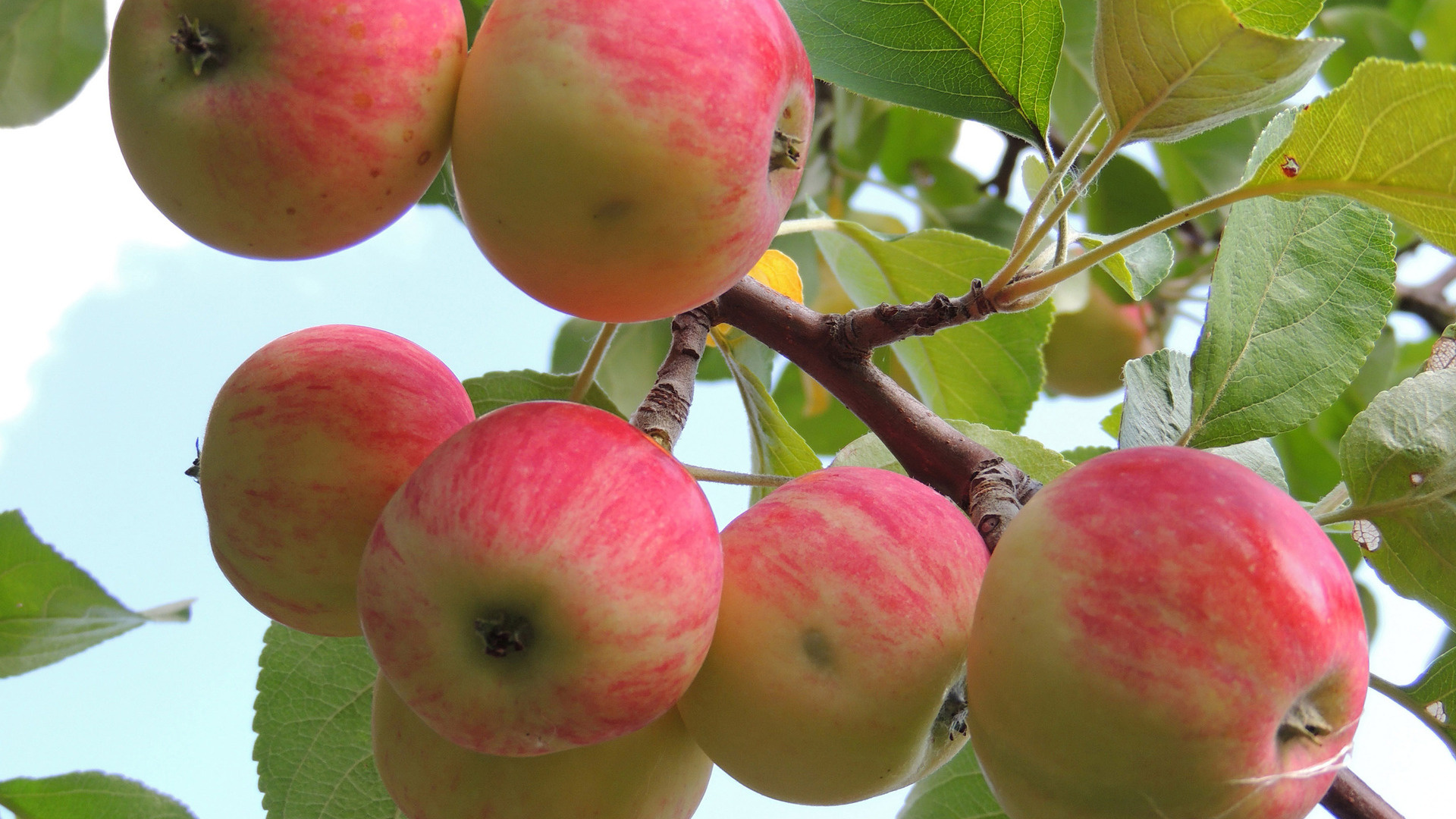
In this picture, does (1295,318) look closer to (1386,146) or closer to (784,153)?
(1386,146)

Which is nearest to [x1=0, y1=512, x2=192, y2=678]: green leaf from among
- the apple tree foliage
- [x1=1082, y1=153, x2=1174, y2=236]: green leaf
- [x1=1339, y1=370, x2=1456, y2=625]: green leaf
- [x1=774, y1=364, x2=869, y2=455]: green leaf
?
the apple tree foliage

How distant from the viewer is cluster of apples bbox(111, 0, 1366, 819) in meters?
0.74

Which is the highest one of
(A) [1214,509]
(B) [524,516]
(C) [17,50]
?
(C) [17,50]

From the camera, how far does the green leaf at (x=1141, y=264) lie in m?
1.26

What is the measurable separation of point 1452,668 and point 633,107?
40.3 inches

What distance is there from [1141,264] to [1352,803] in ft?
2.01

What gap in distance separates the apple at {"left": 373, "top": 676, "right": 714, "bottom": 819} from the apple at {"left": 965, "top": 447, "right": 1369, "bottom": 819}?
292 mm

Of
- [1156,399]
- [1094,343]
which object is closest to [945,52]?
[1156,399]

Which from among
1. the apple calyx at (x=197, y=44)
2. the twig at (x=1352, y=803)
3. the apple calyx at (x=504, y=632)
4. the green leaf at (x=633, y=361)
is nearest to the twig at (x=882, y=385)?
the twig at (x=1352, y=803)

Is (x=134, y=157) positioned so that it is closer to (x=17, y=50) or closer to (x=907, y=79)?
(x=907, y=79)

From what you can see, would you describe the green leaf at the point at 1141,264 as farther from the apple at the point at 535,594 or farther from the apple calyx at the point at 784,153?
the apple at the point at 535,594

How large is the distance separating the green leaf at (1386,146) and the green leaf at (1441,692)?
0.49 metres

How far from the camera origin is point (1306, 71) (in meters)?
0.90

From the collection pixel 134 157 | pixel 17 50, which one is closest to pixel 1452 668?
pixel 134 157
